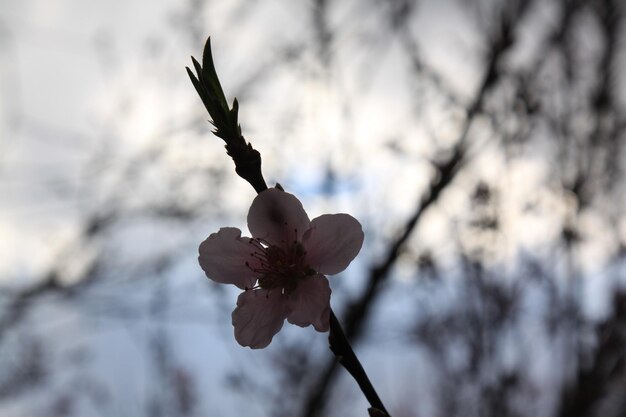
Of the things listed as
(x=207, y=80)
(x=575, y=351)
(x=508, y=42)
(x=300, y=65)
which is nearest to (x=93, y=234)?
(x=300, y=65)

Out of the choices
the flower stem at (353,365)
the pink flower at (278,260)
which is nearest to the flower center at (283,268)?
the pink flower at (278,260)

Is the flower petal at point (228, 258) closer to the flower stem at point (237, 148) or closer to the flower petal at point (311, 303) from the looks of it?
the flower petal at point (311, 303)

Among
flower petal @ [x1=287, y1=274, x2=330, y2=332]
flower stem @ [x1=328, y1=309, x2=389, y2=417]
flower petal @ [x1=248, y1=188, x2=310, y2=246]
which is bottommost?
flower stem @ [x1=328, y1=309, x2=389, y2=417]

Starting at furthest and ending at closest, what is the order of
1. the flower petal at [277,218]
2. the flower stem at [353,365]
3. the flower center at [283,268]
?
the flower center at [283,268], the flower petal at [277,218], the flower stem at [353,365]

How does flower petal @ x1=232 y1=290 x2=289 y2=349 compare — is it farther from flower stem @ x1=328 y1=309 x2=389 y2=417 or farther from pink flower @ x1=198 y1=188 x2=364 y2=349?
flower stem @ x1=328 y1=309 x2=389 y2=417

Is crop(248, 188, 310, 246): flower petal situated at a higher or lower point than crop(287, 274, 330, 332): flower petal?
higher

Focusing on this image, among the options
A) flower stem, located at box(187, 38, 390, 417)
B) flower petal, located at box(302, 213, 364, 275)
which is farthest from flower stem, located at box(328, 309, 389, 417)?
flower petal, located at box(302, 213, 364, 275)

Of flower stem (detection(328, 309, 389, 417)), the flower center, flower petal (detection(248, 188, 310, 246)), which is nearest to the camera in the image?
flower stem (detection(328, 309, 389, 417))
